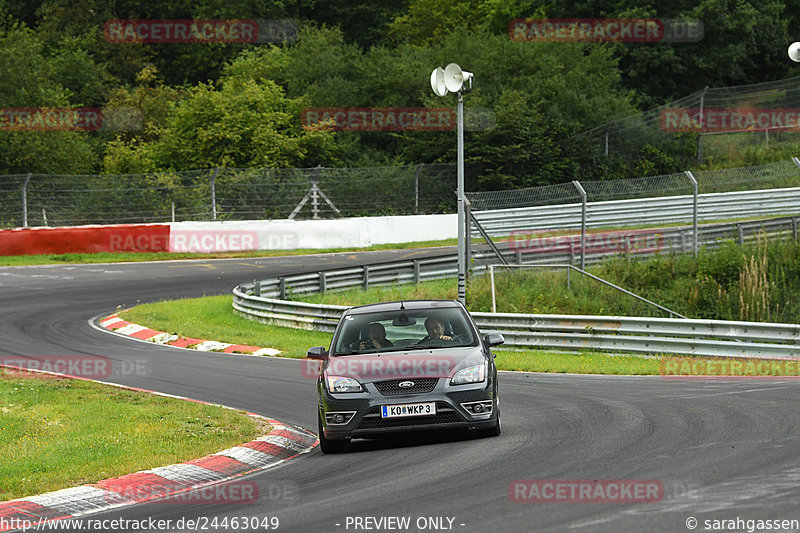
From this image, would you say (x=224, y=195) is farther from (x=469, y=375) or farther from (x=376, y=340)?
(x=469, y=375)

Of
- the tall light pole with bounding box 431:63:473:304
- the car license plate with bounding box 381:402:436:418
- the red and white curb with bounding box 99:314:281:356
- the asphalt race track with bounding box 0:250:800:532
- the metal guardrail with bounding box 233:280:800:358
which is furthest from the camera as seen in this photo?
the red and white curb with bounding box 99:314:281:356

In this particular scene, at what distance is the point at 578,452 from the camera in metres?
9.40

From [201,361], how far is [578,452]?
11091 millimetres

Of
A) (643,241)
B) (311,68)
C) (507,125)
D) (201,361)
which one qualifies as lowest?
(201,361)

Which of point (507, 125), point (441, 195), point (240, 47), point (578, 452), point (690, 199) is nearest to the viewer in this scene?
point (578, 452)

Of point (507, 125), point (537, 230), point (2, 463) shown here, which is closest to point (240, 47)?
point (507, 125)

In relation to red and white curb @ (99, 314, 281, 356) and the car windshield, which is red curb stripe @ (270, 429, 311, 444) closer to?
the car windshield

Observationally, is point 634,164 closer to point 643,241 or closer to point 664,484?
point 643,241

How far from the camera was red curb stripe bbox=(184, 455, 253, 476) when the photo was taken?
983 cm
